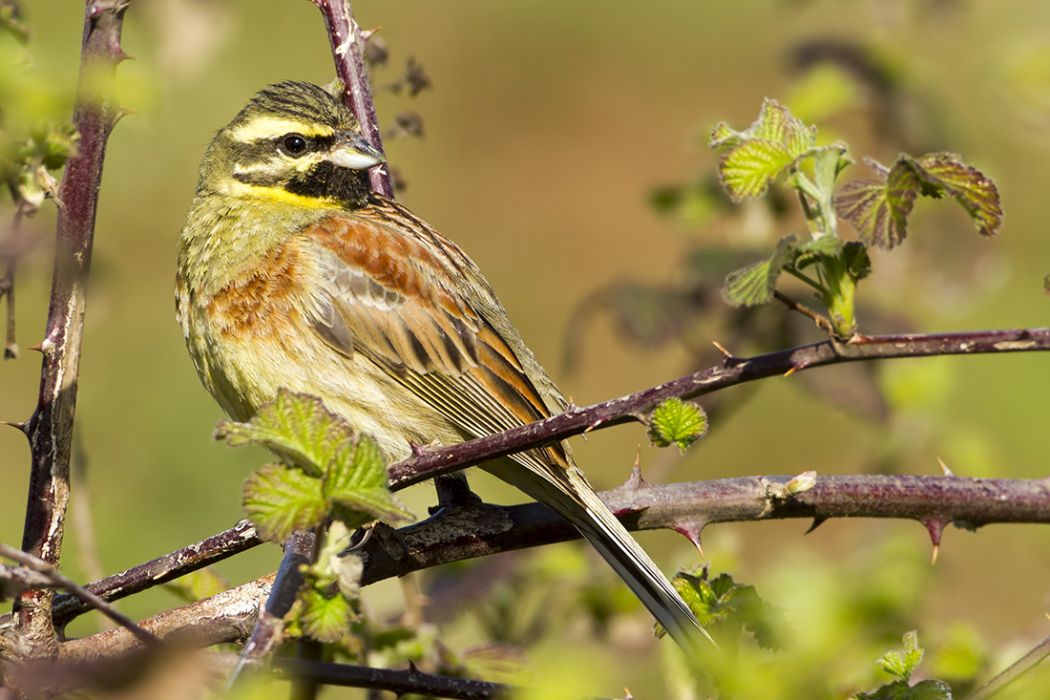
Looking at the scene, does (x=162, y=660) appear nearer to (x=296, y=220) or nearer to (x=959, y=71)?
(x=296, y=220)

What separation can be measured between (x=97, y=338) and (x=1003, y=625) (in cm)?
499

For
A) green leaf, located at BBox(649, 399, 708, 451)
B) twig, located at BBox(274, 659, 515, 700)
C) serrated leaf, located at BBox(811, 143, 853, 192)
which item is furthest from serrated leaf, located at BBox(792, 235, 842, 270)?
twig, located at BBox(274, 659, 515, 700)

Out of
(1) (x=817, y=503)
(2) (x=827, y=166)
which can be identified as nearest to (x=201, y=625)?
(1) (x=817, y=503)

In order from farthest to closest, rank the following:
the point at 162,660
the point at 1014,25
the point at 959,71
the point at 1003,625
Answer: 1. the point at 959,71
2. the point at 1014,25
3. the point at 1003,625
4. the point at 162,660

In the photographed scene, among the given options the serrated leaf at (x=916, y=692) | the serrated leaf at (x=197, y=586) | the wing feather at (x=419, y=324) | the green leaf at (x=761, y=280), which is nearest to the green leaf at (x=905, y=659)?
the serrated leaf at (x=916, y=692)

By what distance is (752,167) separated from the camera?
7.08 feet

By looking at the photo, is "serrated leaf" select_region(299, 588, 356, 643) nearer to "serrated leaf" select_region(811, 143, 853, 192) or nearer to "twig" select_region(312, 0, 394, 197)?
"serrated leaf" select_region(811, 143, 853, 192)

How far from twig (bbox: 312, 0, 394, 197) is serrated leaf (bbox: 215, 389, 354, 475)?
1.53m

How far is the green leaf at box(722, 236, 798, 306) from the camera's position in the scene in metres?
2.05

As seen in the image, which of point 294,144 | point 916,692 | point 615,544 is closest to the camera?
point 916,692

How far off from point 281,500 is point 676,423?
1.83ft

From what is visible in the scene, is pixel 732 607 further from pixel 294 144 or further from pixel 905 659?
pixel 294 144

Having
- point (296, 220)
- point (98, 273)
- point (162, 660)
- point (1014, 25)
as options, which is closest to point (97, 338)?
point (296, 220)

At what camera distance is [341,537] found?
5.57 ft
